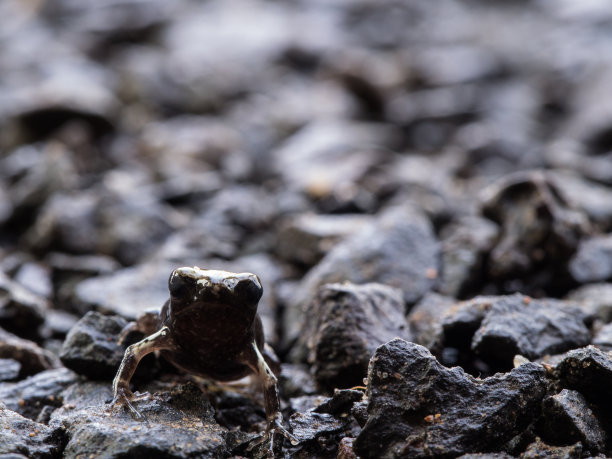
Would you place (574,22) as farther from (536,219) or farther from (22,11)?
(22,11)

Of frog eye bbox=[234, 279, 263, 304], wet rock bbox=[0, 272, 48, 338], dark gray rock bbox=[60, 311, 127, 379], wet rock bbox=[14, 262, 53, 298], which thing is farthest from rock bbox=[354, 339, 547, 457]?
wet rock bbox=[14, 262, 53, 298]

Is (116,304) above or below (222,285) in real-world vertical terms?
below

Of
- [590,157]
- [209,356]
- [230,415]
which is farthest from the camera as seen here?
[590,157]

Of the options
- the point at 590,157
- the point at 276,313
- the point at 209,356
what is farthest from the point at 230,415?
the point at 590,157

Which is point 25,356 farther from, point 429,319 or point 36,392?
point 429,319

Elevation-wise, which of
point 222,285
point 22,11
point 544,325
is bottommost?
point 22,11

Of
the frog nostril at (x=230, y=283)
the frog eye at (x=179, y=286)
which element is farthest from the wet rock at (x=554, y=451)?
the frog eye at (x=179, y=286)

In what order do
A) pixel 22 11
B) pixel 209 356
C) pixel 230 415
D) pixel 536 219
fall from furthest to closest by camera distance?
1. pixel 22 11
2. pixel 536 219
3. pixel 230 415
4. pixel 209 356
